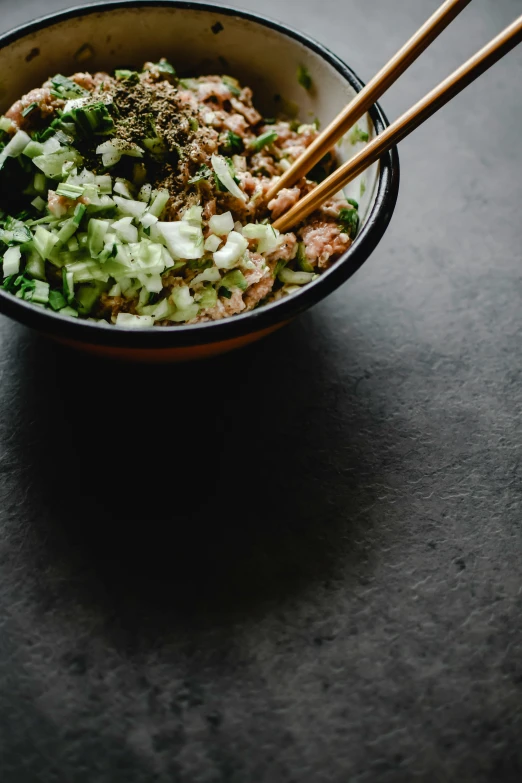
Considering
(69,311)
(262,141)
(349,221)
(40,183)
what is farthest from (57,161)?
(349,221)

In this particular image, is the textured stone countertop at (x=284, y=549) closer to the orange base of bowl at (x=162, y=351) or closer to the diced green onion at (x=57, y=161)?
the orange base of bowl at (x=162, y=351)

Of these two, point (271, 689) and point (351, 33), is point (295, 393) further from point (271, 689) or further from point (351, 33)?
point (351, 33)

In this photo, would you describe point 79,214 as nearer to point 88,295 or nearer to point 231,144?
point 88,295

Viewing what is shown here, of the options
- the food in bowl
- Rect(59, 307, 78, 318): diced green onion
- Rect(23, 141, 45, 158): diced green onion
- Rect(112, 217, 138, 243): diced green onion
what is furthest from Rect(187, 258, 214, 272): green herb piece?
Rect(23, 141, 45, 158): diced green onion

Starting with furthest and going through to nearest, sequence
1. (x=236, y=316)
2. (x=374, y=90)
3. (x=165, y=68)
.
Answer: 1. (x=165, y=68)
2. (x=374, y=90)
3. (x=236, y=316)

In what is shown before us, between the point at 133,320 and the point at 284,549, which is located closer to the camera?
the point at 133,320
